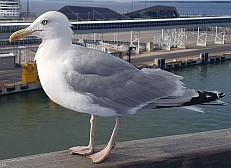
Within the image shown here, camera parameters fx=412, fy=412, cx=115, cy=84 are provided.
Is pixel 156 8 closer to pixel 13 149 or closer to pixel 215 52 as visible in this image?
pixel 215 52

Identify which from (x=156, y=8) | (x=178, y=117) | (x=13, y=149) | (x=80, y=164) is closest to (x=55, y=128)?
(x=13, y=149)

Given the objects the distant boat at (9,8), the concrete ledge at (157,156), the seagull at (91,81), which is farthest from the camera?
the distant boat at (9,8)

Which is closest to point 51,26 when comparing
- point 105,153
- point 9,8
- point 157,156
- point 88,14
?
point 105,153

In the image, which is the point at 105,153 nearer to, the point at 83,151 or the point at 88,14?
the point at 83,151

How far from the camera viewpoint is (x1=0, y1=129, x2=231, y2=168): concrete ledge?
1639mm

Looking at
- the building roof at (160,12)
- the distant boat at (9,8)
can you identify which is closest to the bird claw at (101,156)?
the distant boat at (9,8)

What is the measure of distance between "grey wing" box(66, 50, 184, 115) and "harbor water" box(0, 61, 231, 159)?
466 centimetres

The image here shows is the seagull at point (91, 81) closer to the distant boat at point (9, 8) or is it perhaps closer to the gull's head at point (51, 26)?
the gull's head at point (51, 26)

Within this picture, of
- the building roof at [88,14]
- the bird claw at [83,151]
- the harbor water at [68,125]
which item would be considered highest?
the building roof at [88,14]

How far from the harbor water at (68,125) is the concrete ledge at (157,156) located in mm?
4432

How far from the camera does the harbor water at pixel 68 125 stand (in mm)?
6438

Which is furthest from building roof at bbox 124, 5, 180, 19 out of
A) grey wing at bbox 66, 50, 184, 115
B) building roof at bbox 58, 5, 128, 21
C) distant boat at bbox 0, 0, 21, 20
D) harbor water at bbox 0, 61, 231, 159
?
grey wing at bbox 66, 50, 184, 115

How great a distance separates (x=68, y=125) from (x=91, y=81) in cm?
599

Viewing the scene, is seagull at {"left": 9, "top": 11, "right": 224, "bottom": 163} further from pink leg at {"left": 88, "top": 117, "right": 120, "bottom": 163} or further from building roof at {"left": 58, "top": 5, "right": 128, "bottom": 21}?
building roof at {"left": 58, "top": 5, "right": 128, "bottom": 21}
